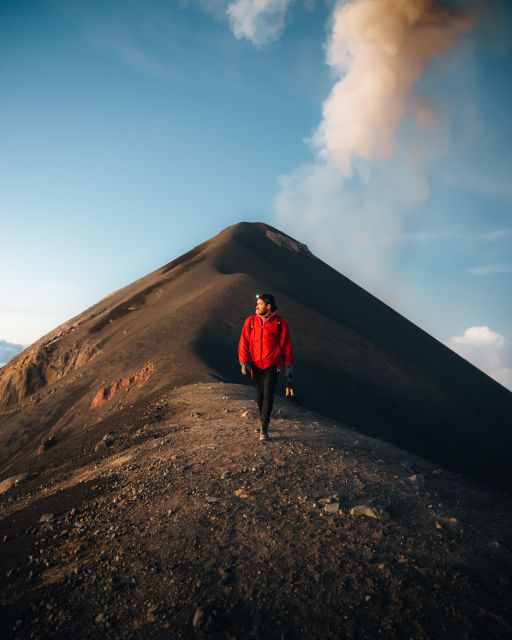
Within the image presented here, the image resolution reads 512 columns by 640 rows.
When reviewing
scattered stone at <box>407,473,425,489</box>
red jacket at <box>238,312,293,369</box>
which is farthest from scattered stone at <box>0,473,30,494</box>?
scattered stone at <box>407,473,425,489</box>

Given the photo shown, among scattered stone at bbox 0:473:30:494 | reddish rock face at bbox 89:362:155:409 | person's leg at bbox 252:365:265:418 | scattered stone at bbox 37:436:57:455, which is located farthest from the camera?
reddish rock face at bbox 89:362:155:409

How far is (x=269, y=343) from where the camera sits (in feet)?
30.1

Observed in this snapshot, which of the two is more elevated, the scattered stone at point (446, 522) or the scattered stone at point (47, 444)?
the scattered stone at point (47, 444)

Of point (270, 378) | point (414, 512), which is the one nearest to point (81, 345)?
point (270, 378)

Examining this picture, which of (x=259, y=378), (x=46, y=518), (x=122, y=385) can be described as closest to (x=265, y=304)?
(x=259, y=378)

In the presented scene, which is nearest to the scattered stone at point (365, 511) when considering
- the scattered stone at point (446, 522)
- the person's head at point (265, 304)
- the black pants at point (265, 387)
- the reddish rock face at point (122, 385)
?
the scattered stone at point (446, 522)

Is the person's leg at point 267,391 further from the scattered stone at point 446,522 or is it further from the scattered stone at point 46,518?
the scattered stone at point 46,518

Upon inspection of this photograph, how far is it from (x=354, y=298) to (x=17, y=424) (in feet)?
136

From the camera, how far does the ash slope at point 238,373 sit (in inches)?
969

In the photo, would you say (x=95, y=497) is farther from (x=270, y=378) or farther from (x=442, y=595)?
(x=442, y=595)

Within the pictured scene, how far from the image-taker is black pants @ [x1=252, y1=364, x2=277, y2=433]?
9195mm

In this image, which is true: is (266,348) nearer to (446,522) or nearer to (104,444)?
(446,522)

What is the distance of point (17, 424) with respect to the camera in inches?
1013

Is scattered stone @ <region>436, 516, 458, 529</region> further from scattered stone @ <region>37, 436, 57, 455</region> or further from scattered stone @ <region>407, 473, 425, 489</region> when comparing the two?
scattered stone @ <region>37, 436, 57, 455</region>
